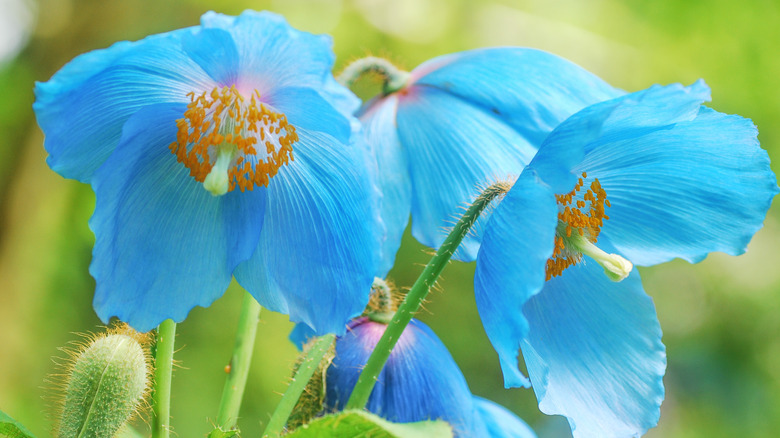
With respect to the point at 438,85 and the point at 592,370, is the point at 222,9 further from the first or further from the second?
the point at 592,370

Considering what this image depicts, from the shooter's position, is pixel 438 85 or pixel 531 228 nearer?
pixel 531 228

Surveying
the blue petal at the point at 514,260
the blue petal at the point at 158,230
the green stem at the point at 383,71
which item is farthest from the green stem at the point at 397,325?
the green stem at the point at 383,71

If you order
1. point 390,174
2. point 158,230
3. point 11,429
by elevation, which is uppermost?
point 390,174

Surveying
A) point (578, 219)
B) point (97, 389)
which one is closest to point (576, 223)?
point (578, 219)

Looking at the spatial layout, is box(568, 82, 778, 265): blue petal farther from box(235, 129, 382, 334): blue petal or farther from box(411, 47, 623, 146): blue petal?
box(235, 129, 382, 334): blue petal

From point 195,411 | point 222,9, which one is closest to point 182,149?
point 195,411

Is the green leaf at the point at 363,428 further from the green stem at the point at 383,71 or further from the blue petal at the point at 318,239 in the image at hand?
the green stem at the point at 383,71

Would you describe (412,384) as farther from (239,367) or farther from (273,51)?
(273,51)
